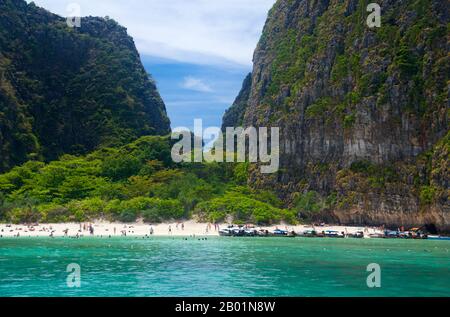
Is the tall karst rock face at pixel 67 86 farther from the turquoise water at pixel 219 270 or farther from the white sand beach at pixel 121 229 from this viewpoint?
the turquoise water at pixel 219 270

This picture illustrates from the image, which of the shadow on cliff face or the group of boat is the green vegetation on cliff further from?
the shadow on cliff face

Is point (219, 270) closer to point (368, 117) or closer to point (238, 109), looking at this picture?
point (368, 117)

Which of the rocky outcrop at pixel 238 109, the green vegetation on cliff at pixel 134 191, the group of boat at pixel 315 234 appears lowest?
the group of boat at pixel 315 234

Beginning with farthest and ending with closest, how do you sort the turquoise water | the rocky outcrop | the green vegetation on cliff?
the rocky outcrop < the green vegetation on cliff < the turquoise water

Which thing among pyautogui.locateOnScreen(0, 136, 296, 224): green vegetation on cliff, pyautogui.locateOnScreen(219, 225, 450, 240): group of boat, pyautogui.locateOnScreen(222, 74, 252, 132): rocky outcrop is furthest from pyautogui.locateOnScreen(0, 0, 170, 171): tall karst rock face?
pyautogui.locateOnScreen(219, 225, 450, 240): group of boat

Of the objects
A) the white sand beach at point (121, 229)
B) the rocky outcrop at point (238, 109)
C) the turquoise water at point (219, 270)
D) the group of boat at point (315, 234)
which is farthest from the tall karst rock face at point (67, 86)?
the turquoise water at point (219, 270)

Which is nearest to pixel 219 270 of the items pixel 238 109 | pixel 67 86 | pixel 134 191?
pixel 134 191
